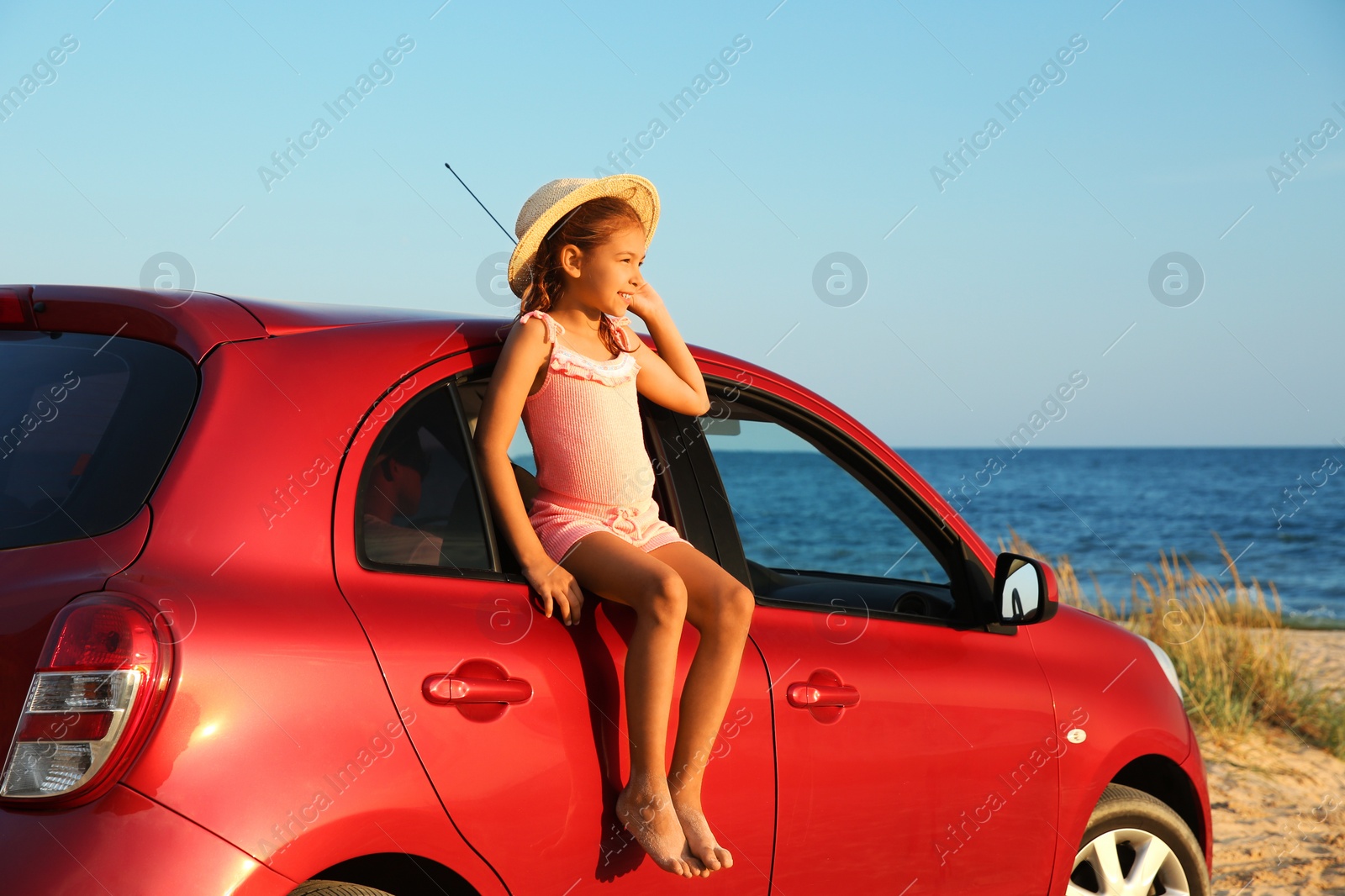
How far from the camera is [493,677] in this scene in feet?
6.91

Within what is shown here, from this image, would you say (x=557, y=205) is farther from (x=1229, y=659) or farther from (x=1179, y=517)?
(x=1179, y=517)

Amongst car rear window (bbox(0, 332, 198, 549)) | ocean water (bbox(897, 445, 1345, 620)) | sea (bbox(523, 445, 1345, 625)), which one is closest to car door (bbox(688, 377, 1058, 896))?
car rear window (bbox(0, 332, 198, 549))

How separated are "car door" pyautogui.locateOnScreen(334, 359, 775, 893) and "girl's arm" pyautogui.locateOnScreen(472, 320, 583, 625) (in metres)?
0.04

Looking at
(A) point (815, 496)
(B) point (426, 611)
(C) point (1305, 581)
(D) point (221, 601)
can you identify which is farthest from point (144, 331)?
(A) point (815, 496)

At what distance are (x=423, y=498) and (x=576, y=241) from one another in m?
0.82

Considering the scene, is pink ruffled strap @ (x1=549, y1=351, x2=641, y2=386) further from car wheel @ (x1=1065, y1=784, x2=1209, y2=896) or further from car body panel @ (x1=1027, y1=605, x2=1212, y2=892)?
car wheel @ (x1=1065, y1=784, x2=1209, y2=896)

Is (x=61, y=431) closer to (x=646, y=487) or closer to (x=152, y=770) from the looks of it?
(x=152, y=770)

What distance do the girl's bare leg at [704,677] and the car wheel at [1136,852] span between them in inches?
57.5

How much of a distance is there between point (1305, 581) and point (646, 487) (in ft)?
83.1

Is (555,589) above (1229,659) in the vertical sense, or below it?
above

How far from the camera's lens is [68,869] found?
1.63 meters

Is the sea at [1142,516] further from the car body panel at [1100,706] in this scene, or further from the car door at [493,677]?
the car door at [493,677]

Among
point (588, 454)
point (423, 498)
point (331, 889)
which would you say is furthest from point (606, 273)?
point (331, 889)

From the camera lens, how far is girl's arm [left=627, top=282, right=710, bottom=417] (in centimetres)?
278
